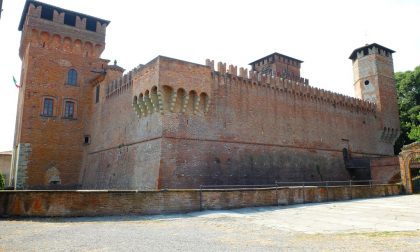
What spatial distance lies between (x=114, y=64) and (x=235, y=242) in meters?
19.9

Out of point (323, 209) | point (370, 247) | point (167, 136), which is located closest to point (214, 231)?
point (370, 247)

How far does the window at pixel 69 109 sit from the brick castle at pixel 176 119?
7 centimetres

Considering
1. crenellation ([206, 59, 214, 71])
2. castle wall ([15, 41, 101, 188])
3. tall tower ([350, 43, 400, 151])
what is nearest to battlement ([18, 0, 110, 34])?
castle wall ([15, 41, 101, 188])

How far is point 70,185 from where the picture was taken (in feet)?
79.6

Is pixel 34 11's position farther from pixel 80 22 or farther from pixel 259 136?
pixel 259 136

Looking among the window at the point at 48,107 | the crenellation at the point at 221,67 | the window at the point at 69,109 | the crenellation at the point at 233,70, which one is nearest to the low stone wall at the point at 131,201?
the crenellation at the point at 221,67

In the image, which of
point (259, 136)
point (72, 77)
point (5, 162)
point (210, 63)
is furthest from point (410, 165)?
point (5, 162)

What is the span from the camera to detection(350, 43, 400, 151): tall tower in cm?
2964

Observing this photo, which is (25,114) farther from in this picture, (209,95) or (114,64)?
(209,95)

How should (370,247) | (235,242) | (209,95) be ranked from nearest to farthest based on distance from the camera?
1. (370,247)
2. (235,242)
3. (209,95)

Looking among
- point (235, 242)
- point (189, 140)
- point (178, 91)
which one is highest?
point (178, 91)

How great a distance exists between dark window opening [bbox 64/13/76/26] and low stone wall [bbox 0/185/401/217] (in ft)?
63.5

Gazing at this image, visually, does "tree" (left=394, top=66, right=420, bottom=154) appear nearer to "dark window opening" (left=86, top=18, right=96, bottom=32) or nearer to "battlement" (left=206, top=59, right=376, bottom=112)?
Result: "battlement" (left=206, top=59, right=376, bottom=112)

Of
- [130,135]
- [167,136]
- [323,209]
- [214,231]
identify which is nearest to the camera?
[214,231]
